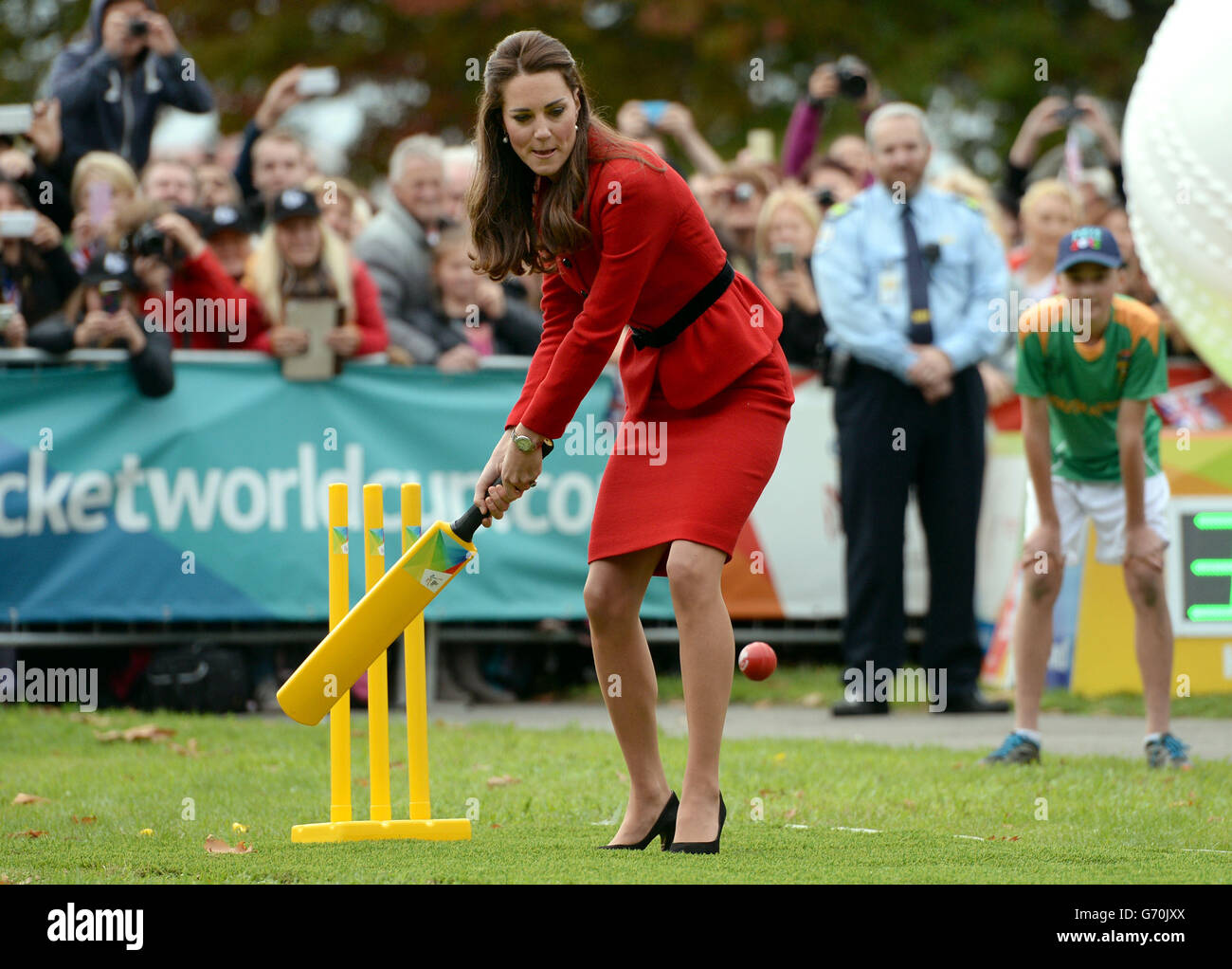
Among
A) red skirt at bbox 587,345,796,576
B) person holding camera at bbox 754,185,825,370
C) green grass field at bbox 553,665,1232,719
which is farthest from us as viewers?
person holding camera at bbox 754,185,825,370

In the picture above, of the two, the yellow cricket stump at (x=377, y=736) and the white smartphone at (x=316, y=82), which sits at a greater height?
the white smartphone at (x=316, y=82)

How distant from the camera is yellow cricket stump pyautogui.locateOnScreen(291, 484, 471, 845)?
5383 mm

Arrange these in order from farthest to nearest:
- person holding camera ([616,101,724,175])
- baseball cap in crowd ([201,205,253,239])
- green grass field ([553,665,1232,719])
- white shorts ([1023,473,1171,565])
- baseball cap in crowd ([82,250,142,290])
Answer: person holding camera ([616,101,724,175]), baseball cap in crowd ([201,205,253,239]), green grass field ([553,665,1232,719]), baseball cap in crowd ([82,250,142,290]), white shorts ([1023,473,1171,565])

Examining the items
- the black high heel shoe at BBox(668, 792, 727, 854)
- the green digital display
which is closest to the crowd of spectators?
the green digital display

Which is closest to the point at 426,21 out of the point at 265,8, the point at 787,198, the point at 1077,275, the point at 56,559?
the point at 265,8

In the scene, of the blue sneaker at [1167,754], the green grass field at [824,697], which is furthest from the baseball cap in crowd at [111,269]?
the blue sneaker at [1167,754]

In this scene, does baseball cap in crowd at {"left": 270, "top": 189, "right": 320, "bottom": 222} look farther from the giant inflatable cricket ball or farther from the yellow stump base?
the yellow stump base

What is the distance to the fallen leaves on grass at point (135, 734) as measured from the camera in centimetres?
794

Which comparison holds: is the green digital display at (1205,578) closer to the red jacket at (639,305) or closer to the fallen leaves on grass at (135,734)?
the red jacket at (639,305)

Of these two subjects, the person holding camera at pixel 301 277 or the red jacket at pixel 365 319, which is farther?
the red jacket at pixel 365 319

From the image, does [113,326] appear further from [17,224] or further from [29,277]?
[17,224]

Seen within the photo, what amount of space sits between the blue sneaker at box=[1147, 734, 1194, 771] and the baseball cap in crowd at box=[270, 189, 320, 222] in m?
4.85

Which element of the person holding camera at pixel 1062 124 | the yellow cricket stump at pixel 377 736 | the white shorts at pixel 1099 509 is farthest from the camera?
the person holding camera at pixel 1062 124

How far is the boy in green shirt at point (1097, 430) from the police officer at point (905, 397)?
1743 millimetres
